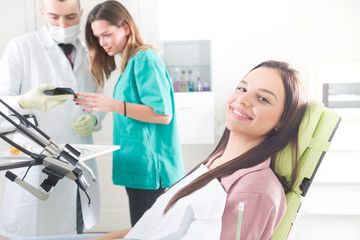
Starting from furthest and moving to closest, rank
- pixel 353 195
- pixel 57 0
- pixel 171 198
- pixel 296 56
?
pixel 296 56
pixel 353 195
pixel 57 0
pixel 171 198

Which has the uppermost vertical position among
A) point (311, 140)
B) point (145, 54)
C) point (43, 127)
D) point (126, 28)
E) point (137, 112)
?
point (126, 28)

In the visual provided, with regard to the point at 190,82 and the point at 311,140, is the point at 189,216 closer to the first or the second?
the point at 311,140

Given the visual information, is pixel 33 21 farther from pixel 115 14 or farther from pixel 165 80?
pixel 165 80

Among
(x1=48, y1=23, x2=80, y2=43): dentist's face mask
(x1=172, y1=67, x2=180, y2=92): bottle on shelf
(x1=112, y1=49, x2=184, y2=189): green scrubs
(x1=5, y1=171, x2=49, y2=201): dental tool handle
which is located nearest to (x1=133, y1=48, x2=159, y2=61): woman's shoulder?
(x1=112, y1=49, x2=184, y2=189): green scrubs

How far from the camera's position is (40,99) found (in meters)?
1.58

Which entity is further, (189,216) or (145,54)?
(145,54)

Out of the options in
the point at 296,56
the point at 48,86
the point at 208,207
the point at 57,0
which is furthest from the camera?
the point at 296,56

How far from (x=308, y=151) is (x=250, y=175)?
0.55 ft

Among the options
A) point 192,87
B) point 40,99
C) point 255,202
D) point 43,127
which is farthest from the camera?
point 192,87

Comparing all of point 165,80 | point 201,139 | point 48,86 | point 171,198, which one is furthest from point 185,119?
point 171,198

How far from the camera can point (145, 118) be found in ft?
5.30

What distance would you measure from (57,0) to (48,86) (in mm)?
514

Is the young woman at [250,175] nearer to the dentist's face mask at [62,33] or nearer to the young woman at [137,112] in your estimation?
the young woman at [137,112]


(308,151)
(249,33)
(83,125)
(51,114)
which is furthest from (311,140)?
(249,33)
